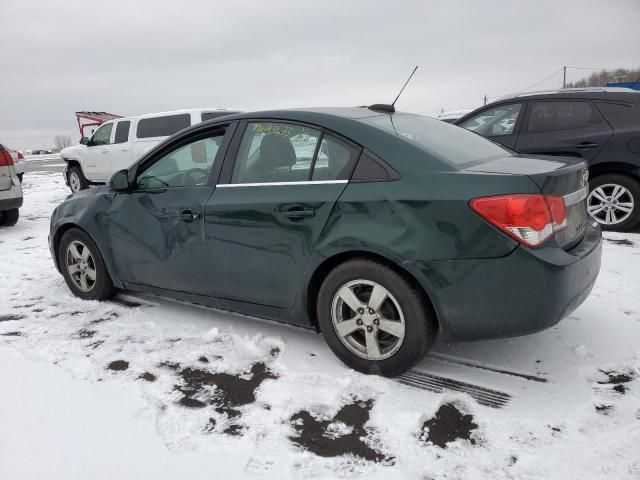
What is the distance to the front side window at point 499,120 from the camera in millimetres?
6395

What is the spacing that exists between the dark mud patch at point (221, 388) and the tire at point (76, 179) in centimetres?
1177

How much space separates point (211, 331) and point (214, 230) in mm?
735

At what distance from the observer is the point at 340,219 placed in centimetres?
270

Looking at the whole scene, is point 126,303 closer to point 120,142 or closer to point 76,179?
point 120,142

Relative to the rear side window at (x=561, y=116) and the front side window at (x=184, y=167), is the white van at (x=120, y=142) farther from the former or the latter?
the front side window at (x=184, y=167)

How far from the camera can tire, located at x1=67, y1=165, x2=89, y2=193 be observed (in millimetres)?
13125

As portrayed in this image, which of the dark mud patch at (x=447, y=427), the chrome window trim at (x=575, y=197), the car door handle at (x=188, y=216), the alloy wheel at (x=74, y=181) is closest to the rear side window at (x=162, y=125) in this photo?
the alloy wheel at (x=74, y=181)

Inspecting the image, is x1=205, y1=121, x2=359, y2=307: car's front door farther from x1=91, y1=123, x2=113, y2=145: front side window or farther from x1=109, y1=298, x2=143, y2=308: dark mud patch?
x1=91, y1=123, x2=113, y2=145: front side window

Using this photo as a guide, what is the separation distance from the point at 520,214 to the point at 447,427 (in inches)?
41.3

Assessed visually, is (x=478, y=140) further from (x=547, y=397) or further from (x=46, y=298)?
(x=46, y=298)

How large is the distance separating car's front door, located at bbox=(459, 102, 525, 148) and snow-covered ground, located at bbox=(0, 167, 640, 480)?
3146 millimetres

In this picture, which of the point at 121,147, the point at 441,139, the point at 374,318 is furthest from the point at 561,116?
the point at 121,147

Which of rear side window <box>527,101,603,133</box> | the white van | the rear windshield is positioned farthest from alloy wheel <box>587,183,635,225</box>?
the white van

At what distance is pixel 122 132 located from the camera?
1193 centimetres
